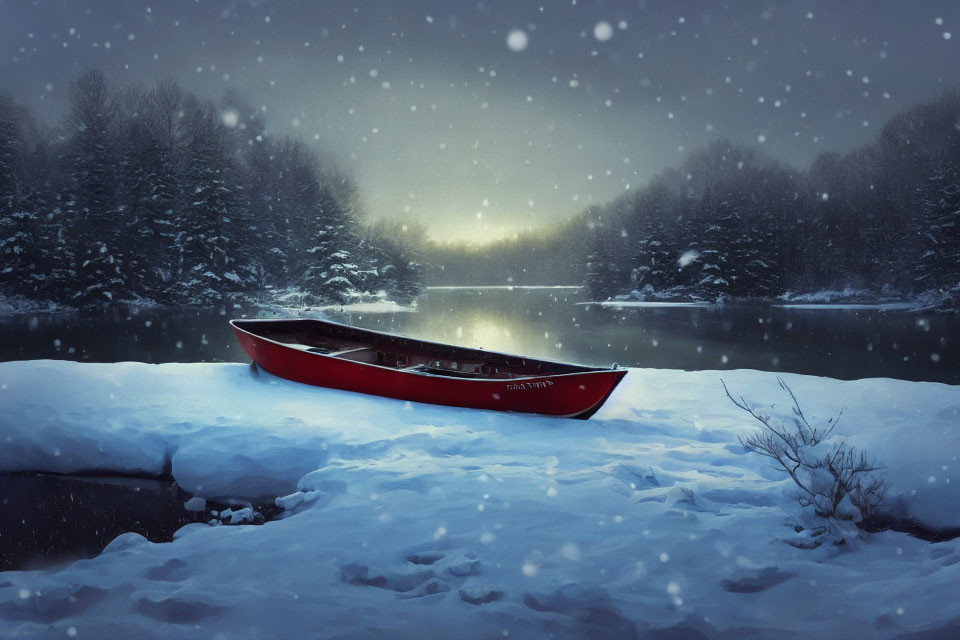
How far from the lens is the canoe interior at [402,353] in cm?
909

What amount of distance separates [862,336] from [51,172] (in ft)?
151

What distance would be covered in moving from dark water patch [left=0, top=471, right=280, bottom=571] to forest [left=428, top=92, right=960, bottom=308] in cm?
3915

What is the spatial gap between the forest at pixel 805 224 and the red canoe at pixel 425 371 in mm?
34414

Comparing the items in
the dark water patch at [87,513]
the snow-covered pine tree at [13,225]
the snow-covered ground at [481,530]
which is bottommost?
the dark water patch at [87,513]

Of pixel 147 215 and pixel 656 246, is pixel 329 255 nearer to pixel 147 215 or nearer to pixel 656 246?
pixel 147 215

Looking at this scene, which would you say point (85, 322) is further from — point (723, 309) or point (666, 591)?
point (723, 309)

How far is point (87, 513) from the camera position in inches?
226

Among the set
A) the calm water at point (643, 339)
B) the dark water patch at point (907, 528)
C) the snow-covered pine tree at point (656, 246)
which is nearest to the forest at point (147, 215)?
the calm water at point (643, 339)

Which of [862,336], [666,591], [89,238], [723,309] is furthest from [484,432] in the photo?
[723,309]

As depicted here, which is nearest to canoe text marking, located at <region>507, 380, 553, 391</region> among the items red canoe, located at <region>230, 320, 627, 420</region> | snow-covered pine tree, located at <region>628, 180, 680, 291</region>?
red canoe, located at <region>230, 320, 627, 420</region>

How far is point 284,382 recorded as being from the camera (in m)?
9.91

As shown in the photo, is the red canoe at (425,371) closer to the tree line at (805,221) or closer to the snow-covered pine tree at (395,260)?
the tree line at (805,221)

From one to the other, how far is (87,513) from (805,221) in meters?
50.2

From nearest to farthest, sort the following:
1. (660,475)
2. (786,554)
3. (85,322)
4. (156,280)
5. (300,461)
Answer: (786,554) < (660,475) < (300,461) < (85,322) < (156,280)
